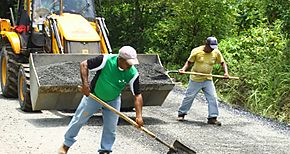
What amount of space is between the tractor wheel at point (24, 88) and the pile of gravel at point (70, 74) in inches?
29.9

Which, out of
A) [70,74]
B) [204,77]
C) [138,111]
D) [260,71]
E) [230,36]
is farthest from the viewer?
[230,36]

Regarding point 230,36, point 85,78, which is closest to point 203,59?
point 85,78

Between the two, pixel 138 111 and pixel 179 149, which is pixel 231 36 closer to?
pixel 179 149

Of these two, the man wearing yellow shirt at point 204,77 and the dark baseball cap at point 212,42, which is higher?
the dark baseball cap at point 212,42

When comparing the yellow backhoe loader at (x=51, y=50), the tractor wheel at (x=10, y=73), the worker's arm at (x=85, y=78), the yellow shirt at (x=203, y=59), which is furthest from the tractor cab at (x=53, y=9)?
the worker's arm at (x=85, y=78)

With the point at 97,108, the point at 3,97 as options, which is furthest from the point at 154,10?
the point at 97,108

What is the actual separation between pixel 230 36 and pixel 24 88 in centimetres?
877

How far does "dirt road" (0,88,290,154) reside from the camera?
8727mm

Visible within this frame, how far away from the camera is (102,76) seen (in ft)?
24.7

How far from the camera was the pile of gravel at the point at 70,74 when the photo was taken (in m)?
10.4

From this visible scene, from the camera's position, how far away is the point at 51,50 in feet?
39.7

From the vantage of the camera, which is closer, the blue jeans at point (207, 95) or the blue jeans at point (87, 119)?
the blue jeans at point (87, 119)

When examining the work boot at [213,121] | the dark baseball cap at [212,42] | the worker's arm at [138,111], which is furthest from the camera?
the work boot at [213,121]

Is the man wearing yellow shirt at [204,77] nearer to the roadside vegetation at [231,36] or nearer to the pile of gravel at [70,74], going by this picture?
the pile of gravel at [70,74]
